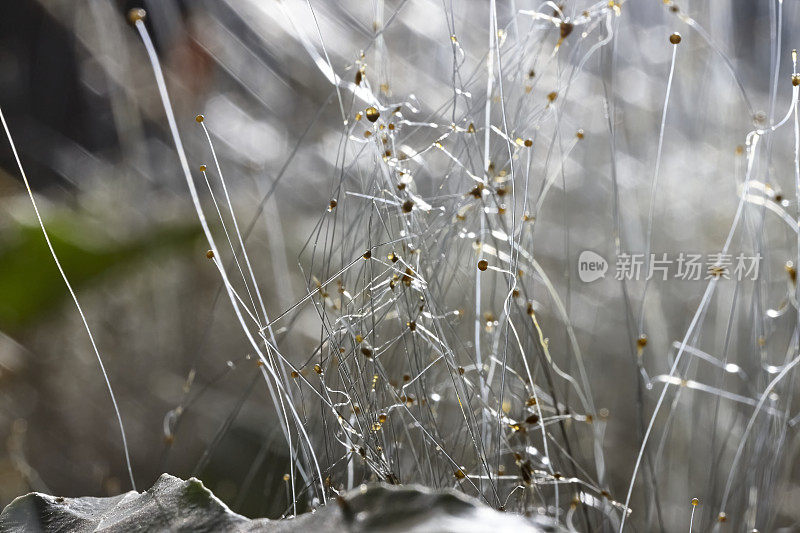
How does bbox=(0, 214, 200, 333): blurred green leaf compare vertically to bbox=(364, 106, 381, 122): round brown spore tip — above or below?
below

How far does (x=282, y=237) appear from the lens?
1312mm

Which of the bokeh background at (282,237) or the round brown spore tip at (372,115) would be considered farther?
the bokeh background at (282,237)

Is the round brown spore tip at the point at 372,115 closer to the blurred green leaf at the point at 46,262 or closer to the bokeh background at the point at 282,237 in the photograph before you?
the bokeh background at the point at 282,237

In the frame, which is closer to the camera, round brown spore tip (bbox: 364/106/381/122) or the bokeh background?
round brown spore tip (bbox: 364/106/381/122)

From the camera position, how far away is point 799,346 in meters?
0.86

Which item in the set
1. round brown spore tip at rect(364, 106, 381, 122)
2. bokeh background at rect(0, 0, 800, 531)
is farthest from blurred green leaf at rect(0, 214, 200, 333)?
round brown spore tip at rect(364, 106, 381, 122)

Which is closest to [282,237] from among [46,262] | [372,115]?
[46,262]

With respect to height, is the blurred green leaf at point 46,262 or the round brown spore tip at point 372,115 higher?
the round brown spore tip at point 372,115

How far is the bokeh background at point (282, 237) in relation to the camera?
104 centimetres

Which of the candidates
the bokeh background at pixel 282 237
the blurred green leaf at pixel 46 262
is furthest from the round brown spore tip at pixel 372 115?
the blurred green leaf at pixel 46 262

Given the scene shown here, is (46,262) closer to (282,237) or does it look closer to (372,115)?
(282,237)

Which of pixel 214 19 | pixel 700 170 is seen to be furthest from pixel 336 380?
pixel 214 19

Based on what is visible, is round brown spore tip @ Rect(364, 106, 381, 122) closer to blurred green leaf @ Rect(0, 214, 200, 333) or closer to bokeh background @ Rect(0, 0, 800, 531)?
bokeh background @ Rect(0, 0, 800, 531)

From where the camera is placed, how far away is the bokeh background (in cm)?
104
